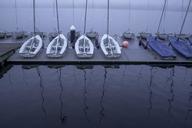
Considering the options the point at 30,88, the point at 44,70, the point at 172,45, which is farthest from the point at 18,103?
the point at 172,45

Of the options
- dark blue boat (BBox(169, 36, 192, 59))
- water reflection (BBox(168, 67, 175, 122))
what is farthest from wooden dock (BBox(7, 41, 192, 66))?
water reflection (BBox(168, 67, 175, 122))

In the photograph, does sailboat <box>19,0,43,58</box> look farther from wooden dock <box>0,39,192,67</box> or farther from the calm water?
the calm water

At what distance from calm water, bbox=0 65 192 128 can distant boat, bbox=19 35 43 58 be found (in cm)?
151

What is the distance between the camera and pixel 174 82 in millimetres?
21391

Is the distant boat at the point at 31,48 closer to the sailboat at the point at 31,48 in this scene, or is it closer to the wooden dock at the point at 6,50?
the sailboat at the point at 31,48

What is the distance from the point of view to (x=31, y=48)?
82.1 ft

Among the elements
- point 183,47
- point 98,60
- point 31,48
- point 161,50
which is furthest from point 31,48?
point 183,47

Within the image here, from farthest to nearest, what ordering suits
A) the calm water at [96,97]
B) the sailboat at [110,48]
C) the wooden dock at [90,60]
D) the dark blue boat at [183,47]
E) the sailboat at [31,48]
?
the dark blue boat at [183,47]
the sailboat at [110,48]
the sailboat at [31,48]
the wooden dock at [90,60]
the calm water at [96,97]

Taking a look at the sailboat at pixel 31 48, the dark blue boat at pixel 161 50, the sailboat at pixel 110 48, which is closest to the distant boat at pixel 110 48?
the sailboat at pixel 110 48

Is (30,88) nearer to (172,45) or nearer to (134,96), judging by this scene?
(134,96)

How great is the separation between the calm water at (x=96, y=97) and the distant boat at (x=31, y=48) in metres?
1.51

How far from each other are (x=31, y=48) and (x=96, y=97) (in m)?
10.7

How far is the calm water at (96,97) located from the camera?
1492 centimetres

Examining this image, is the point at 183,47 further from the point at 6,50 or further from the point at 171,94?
the point at 6,50
